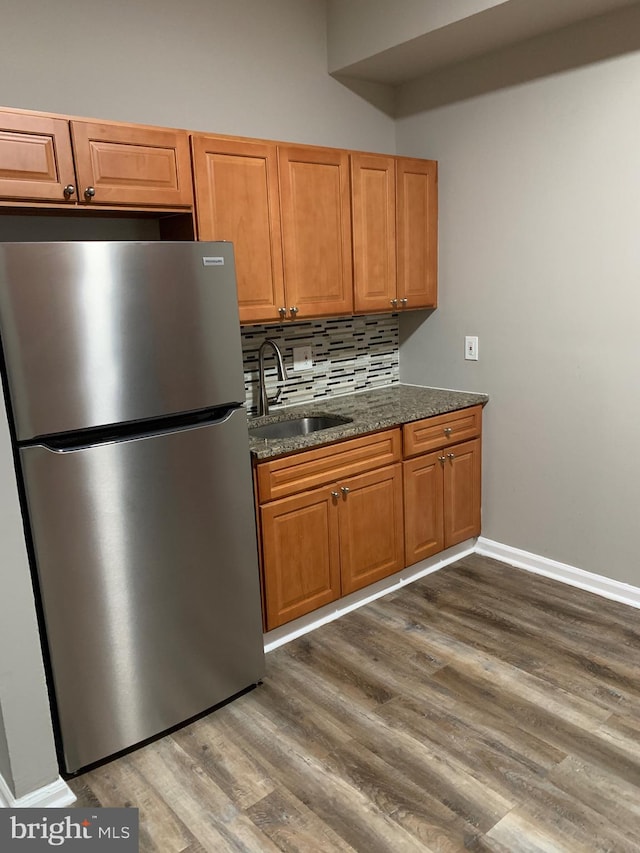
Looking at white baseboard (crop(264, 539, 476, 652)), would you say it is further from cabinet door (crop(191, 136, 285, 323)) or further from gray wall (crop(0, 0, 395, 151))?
gray wall (crop(0, 0, 395, 151))

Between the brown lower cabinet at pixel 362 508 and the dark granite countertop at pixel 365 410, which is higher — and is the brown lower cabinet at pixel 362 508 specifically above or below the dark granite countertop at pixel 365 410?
below

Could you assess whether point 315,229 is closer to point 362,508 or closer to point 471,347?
point 471,347

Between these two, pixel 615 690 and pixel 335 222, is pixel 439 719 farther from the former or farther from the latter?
pixel 335 222

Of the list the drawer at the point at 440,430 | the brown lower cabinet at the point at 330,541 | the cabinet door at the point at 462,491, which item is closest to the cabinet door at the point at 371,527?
the brown lower cabinet at the point at 330,541

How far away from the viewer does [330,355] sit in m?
3.45

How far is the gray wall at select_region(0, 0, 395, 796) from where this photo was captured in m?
1.83

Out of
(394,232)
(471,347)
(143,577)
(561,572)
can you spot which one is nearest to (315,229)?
(394,232)

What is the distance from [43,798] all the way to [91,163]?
6.44 feet

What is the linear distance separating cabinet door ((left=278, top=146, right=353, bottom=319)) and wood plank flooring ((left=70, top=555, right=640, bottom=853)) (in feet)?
4.78

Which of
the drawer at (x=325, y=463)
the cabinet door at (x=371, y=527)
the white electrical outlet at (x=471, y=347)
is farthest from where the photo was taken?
the white electrical outlet at (x=471, y=347)

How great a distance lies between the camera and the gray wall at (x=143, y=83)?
1.83m

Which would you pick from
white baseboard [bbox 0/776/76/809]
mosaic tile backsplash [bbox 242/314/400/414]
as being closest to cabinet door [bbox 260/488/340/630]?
mosaic tile backsplash [bbox 242/314/400/414]

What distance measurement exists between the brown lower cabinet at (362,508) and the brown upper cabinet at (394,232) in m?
0.66

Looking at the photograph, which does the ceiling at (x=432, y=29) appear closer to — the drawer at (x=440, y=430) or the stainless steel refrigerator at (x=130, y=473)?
the stainless steel refrigerator at (x=130, y=473)
